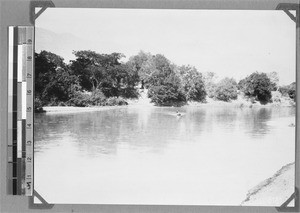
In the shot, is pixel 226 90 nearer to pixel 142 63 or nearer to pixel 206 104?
pixel 206 104

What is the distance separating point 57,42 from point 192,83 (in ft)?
3.13

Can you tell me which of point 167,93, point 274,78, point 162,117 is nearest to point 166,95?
point 167,93

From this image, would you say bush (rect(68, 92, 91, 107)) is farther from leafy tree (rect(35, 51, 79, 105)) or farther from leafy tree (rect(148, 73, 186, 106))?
leafy tree (rect(148, 73, 186, 106))

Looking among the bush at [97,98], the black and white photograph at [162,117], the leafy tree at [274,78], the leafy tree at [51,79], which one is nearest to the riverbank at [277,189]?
the black and white photograph at [162,117]

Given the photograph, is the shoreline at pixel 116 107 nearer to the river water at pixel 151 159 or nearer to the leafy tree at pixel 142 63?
A: the river water at pixel 151 159

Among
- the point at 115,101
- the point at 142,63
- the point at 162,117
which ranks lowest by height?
the point at 162,117

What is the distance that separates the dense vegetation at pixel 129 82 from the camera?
2.59 metres

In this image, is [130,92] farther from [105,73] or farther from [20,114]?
[20,114]

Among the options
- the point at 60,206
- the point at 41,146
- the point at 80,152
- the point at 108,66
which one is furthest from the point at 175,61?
the point at 60,206

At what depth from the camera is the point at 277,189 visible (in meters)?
2.58

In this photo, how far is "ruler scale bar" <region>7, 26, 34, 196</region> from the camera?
2539 mm

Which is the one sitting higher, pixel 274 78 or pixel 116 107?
pixel 274 78

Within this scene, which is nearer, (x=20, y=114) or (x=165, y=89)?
(x=20, y=114)

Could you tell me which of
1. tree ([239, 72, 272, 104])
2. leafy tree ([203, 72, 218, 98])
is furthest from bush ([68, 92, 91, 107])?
tree ([239, 72, 272, 104])
